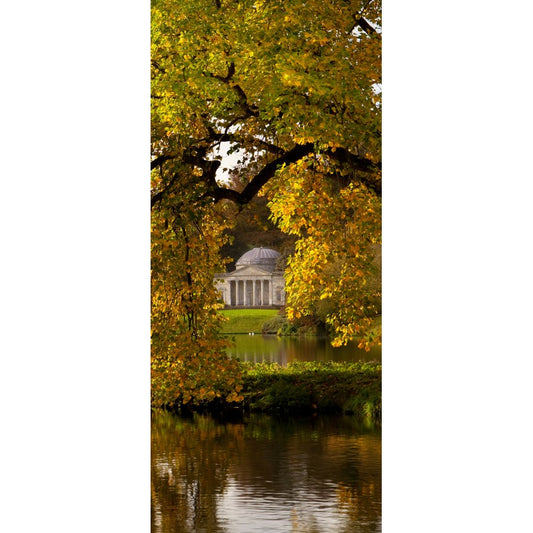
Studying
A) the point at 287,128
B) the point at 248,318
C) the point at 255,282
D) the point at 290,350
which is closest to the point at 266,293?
the point at 255,282

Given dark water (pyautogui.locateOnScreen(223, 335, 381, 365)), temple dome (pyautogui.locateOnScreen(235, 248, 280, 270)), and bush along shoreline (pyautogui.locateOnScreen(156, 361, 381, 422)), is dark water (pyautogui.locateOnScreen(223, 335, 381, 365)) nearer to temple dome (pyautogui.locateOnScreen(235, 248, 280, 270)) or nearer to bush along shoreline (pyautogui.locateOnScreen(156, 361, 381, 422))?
bush along shoreline (pyautogui.locateOnScreen(156, 361, 381, 422))

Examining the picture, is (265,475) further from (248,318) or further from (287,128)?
(287,128)

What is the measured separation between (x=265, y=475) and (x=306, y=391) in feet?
2.50

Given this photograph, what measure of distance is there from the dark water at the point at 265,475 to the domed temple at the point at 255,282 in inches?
36.2

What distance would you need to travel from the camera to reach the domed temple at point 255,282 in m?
7.23

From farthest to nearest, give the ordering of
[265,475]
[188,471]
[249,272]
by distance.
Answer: [249,272]
[188,471]
[265,475]

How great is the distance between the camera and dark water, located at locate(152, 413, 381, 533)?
264 inches

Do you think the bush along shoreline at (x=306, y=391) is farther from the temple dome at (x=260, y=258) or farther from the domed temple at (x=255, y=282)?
the temple dome at (x=260, y=258)

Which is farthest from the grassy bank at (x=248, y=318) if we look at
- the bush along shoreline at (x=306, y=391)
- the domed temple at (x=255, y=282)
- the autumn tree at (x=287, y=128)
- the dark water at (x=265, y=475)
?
the dark water at (x=265, y=475)

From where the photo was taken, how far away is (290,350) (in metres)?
7.30
